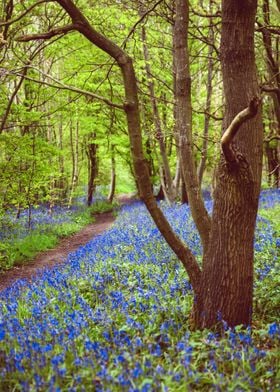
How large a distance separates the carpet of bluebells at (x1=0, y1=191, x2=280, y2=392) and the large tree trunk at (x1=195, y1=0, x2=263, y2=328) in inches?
11.9

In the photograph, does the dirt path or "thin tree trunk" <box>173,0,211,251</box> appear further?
the dirt path

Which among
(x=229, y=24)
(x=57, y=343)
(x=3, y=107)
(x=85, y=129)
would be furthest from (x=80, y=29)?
(x=85, y=129)

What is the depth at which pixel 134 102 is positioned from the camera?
4.36m

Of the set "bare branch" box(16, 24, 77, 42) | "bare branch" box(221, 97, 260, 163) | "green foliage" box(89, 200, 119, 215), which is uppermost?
"bare branch" box(16, 24, 77, 42)

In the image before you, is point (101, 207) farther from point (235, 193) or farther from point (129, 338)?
point (235, 193)

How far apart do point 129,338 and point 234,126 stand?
2280 mm

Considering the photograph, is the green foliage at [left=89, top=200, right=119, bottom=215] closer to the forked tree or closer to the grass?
the grass

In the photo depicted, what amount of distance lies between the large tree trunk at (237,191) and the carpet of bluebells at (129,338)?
30 cm

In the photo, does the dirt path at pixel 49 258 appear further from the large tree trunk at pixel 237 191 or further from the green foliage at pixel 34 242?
the large tree trunk at pixel 237 191

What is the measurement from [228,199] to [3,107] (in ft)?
33.9

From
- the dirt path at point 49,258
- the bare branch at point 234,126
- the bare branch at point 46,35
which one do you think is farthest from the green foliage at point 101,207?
the bare branch at point 234,126

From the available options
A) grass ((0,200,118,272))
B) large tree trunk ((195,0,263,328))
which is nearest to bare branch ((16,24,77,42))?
large tree trunk ((195,0,263,328))

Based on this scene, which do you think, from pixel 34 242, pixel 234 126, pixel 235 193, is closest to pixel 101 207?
pixel 34 242

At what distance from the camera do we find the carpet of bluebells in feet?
Answer: 10.3
